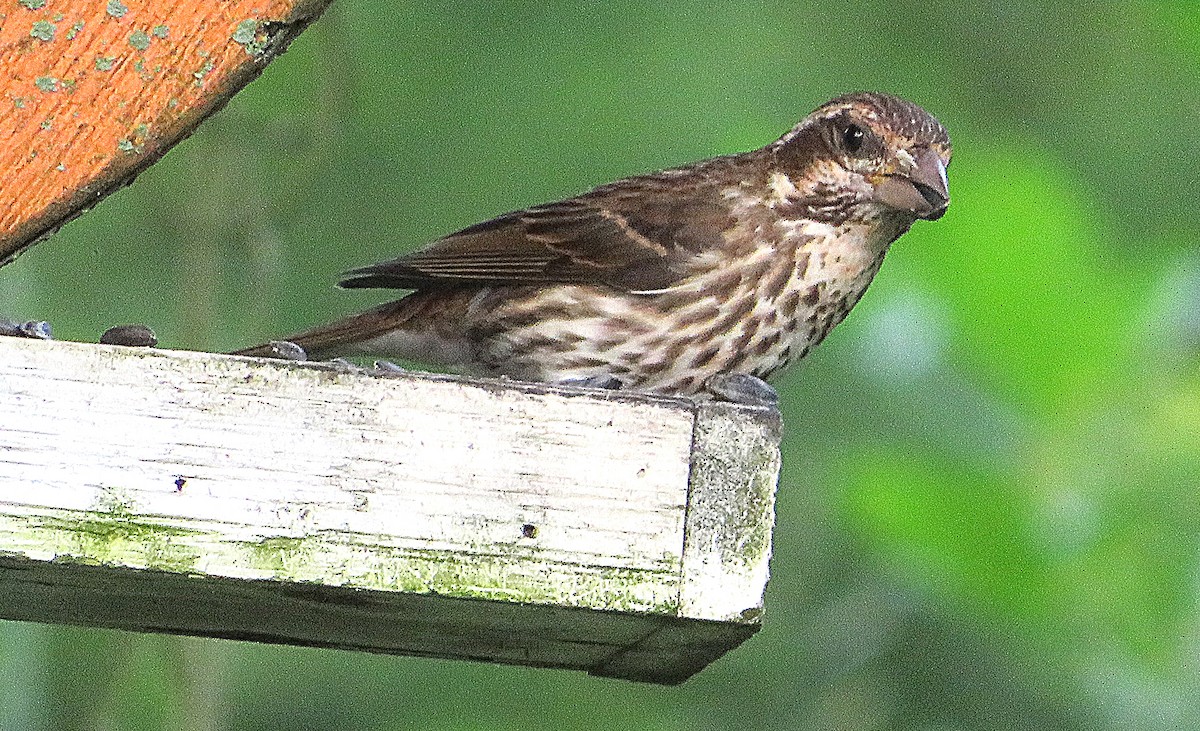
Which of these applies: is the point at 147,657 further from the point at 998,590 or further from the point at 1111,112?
the point at 1111,112

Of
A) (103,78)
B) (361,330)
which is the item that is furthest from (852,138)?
(103,78)

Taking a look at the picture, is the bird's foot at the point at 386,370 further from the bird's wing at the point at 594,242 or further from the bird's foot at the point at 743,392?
the bird's wing at the point at 594,242

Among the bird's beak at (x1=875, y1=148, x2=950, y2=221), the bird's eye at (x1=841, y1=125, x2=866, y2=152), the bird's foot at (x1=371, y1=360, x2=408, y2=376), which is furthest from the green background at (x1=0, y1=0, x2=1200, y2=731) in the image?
the bird's foot at (x1=371, y1=360, x2=408, y2=376)

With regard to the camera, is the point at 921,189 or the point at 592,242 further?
the point at 592,242

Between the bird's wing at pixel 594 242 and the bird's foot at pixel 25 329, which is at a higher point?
the bird's wing at pixel 594 242

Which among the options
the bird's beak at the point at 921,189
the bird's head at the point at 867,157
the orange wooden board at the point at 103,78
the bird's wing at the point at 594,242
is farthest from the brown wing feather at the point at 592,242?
the orange wooden board at the point at 103,78

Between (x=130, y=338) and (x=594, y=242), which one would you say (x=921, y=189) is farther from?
(x=130, y=338)

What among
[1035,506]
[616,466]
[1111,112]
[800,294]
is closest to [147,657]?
[800,294]
